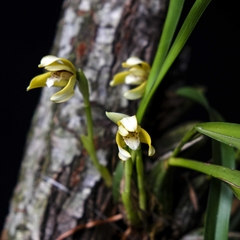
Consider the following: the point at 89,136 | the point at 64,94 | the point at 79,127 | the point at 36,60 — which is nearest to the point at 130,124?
the point at 64,94

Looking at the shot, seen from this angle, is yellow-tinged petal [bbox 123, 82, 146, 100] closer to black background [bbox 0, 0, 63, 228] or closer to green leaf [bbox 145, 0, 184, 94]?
green leaf [bbox 145, 0, 184, 94]

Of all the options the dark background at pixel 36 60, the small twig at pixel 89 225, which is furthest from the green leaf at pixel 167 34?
the dark background at pixel 36 60

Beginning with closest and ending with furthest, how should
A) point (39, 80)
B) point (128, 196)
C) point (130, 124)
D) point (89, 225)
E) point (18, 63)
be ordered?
1. point (130, 124)
2. point (39, 80)
3. point (128, 196)
4. point (89, 225)
5. point (18, 63)

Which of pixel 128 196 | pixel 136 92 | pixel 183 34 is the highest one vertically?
pixel 183 34

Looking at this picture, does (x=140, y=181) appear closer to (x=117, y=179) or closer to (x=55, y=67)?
(x=117, y=179)

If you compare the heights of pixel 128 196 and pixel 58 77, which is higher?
pixel 58 77

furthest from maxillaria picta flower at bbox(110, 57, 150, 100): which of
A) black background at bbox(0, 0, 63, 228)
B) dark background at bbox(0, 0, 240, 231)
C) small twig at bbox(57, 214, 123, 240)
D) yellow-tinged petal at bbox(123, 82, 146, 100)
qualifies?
black background at bbox(0, 0, 63, 228)

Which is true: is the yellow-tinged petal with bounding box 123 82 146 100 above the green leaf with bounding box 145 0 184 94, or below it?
below

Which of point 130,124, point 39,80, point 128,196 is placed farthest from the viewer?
point 128,196
